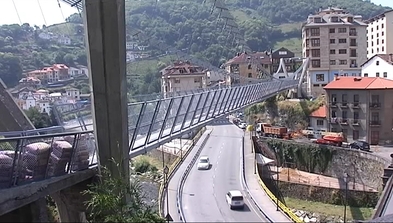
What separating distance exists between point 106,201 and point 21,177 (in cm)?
112

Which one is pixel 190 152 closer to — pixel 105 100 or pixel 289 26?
pixel 105 100

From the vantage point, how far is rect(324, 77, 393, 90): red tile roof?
1798 cm

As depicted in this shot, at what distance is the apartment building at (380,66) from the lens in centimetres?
2112

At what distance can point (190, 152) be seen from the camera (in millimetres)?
18453

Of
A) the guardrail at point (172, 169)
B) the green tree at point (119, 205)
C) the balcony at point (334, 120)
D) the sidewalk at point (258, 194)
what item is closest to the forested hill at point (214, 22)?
the guardrail at point (172, 169)

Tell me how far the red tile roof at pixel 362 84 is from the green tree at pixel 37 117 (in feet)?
45.7

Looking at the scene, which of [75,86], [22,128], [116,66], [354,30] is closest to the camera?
[116,66]

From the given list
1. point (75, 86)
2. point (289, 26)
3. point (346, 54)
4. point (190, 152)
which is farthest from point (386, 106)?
point (289, 26)

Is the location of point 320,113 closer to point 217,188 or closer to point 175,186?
point 217,188

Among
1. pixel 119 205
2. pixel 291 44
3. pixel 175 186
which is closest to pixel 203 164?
pixel 175 186

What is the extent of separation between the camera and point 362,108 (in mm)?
18344

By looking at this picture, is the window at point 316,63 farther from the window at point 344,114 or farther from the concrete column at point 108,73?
the concrete column at point 108,73

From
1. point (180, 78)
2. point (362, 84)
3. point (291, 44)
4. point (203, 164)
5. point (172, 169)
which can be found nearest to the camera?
point (203, 164)

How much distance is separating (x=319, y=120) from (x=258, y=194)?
1064 cm
